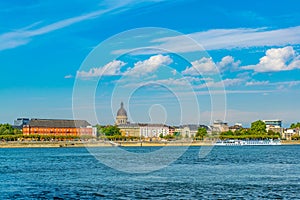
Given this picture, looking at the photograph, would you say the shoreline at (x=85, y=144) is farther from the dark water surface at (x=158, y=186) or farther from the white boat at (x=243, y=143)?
the dark water surface at (x=158, y=186)

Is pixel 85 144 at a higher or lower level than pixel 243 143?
lower

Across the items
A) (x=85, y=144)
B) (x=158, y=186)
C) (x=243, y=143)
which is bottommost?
(x=158, y=186)

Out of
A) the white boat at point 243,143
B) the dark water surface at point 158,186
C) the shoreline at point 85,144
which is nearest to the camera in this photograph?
the dark water surface at point 158,186

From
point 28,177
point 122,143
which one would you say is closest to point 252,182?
point 28,177

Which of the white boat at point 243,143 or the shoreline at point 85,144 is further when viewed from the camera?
the white boat at point 243,143

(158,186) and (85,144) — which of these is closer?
(158,186)

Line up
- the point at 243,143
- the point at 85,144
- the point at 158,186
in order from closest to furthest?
the point at 158,186, the point at 85,144, the point at 243,143

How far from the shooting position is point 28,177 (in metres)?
45.1

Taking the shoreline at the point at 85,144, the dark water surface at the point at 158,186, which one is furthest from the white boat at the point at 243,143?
the dark water surface at the point at 158,186

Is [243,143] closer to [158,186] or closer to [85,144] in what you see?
[85,144]

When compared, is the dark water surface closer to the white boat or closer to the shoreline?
the shoreline

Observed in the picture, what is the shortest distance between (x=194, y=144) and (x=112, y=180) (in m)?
148

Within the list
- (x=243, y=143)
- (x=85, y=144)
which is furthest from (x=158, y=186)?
(x=243, y=143)

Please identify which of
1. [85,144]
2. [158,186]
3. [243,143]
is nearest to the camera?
[158,186]
